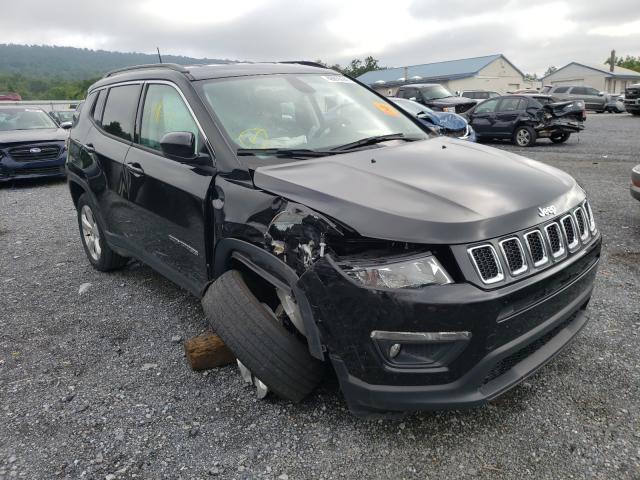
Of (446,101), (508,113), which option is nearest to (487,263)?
(508,113)

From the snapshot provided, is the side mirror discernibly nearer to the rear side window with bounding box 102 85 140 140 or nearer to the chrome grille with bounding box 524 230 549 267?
the rear side window with bounding box 102 85 140 140

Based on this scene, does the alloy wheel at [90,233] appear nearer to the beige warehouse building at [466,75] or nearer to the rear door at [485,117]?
the rear door at [485,117]

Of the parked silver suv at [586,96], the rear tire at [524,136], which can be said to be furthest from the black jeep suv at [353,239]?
the parked silver suv at [586,96]

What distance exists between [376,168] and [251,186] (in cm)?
66

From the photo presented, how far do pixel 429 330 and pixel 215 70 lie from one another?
7.82 ft

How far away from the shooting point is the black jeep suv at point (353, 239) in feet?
6.90

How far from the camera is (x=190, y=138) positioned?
296cm

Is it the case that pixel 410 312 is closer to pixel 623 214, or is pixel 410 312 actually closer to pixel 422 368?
pixel 422 368

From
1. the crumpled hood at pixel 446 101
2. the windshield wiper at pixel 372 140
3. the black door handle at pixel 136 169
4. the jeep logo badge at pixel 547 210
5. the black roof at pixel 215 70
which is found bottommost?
the jeep logo badge at pixel 547 210

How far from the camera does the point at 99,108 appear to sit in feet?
15.0

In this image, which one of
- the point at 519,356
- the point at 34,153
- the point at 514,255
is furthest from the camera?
the point at 34,153

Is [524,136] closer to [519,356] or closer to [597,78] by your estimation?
[519,356]

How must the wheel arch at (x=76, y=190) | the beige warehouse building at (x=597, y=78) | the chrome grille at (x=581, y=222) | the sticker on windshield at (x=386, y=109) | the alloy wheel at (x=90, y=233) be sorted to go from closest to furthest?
1. the chrome grille at (x=581, y=222)
2. the sticker on windshield at (x=386, y=109)
3. the alloy wheel at (x=90, y=233)
4. the wheel arch at (x=76, y=190)
5. the beige warehouse building at (x=597, y=78)

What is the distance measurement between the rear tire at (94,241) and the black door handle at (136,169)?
3.45 feet
